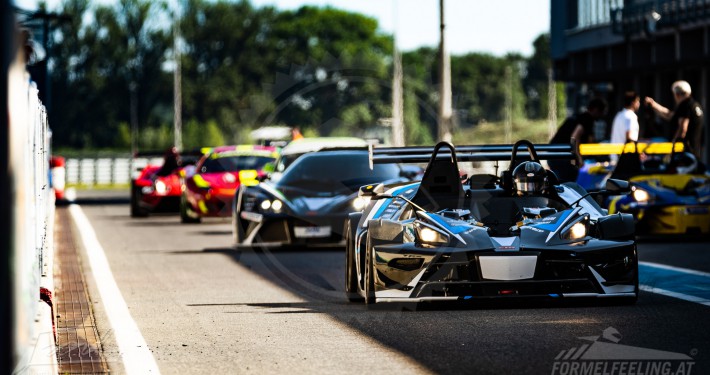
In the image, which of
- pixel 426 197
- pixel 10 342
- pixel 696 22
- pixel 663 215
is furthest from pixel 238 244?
pixel 696 22

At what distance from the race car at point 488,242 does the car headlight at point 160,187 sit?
17710mm

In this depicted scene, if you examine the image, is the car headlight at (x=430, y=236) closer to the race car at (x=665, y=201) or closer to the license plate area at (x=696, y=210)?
the race car at (x=665, y=201)

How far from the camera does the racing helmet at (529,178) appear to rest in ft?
37.4

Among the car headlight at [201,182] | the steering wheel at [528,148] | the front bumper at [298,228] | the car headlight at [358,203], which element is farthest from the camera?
the car headlight at [201,182]

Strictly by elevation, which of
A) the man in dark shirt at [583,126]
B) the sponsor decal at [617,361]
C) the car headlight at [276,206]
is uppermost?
the man in dark shirt at [583,126]

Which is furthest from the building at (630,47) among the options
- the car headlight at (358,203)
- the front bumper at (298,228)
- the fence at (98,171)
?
the fence at (98,171)

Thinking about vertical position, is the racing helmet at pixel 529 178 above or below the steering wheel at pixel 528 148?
below

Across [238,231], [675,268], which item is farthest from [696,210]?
[238,231]

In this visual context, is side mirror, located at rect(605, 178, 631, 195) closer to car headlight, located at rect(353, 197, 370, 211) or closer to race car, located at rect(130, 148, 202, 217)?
car headlight, located at rect(353, 197, 370, 211)

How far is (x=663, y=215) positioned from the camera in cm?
1825

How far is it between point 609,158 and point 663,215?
2137 millimetres

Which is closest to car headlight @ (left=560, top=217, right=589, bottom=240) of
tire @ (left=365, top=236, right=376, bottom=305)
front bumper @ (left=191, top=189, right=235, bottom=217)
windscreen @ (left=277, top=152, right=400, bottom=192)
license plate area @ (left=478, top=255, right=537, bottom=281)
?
license plate area @ (left=478, top=255, right=537, bottom=281)

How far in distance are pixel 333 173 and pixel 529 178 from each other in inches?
279

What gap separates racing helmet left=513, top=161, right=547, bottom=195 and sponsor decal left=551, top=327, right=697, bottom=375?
2850 mm
